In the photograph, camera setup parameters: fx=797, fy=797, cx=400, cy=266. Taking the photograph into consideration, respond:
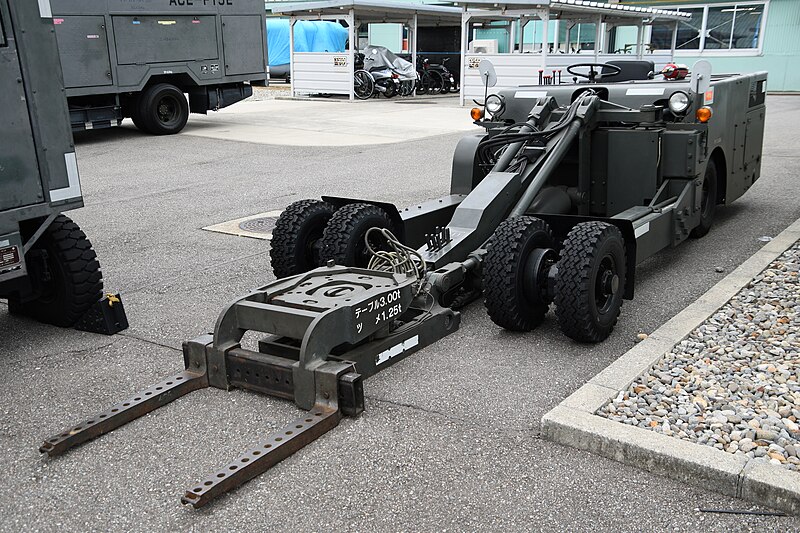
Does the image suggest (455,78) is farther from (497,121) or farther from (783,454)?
(783,454)

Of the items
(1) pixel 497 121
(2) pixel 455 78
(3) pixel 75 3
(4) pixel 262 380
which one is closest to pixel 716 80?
(1) pixel 497 121

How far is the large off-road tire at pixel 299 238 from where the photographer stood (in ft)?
17.7

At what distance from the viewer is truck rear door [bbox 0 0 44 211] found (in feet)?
14.6

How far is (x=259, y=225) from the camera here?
8.09 m

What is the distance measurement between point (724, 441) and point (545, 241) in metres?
1.83

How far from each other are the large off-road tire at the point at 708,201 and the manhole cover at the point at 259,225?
4002 mm

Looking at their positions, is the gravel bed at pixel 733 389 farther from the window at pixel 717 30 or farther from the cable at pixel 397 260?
the window at pixel 717 30

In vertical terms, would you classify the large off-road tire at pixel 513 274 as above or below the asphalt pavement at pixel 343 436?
above

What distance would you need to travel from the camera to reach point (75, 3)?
13523 millimetres

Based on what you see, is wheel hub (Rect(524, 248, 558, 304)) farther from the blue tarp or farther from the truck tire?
the blue tarp

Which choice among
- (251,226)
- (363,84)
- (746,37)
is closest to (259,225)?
(251,226)

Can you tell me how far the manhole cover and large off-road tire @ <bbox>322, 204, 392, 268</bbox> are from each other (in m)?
2.71

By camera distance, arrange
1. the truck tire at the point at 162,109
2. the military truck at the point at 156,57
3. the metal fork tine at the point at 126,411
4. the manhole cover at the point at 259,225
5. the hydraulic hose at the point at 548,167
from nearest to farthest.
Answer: the metal fork tine at the point at 126,411 < the hydraulic hose at the point at 548,167 < the manhole cover at the point at 259,225 < the military truck at the point at 156,57 < the truck tire at the point at 162,109

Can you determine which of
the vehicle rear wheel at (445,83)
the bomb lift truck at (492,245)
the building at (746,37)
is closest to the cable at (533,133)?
the bomb lift truck at (492,245)
